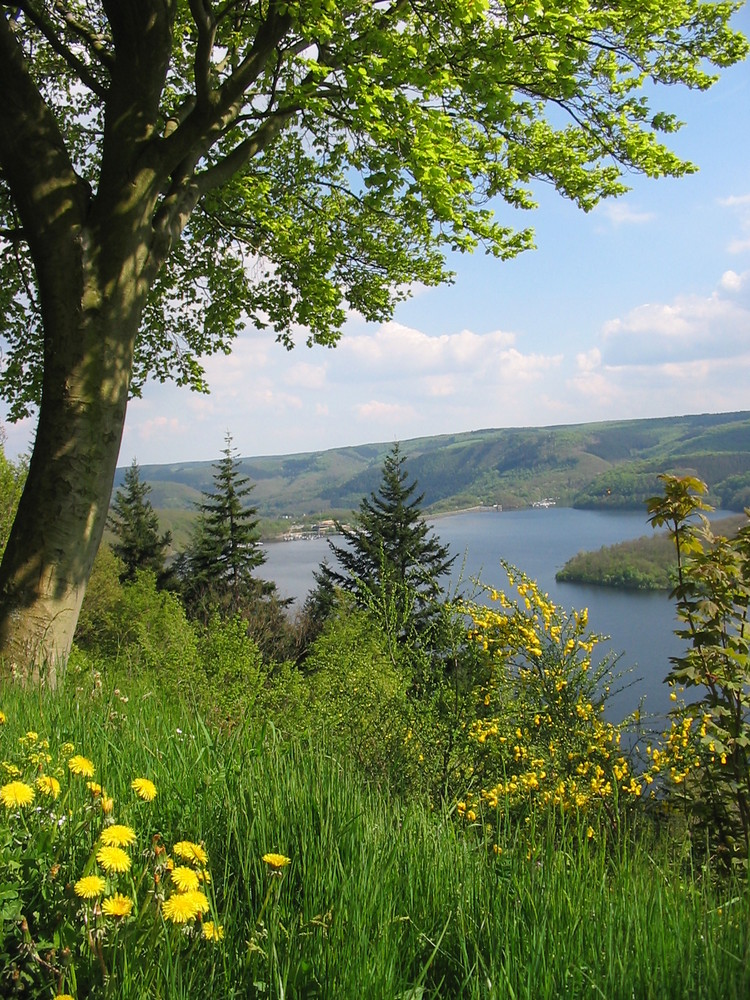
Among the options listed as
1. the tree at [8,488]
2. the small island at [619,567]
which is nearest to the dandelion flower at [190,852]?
the tree at [8,488]

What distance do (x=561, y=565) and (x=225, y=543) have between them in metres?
40.4

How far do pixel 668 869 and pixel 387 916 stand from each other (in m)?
0.88

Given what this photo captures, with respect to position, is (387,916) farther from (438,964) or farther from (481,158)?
(481,158)

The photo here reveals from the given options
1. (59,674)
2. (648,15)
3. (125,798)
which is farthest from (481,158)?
(125,798)

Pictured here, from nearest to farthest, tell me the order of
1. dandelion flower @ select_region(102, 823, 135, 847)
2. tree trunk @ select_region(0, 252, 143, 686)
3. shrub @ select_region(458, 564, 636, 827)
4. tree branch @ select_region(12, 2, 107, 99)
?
1. dandelion flower @ select_region(102, 823, 135, 847)
2. shrub @ select_region(458, 564, 636, 827)
3. tree trunk @ select_region(0, 252, 143, 686)
4. tree branch @ select_region(12, 2, 107, 99)

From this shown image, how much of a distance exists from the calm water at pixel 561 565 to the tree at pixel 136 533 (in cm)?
728

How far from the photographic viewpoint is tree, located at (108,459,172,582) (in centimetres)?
4372

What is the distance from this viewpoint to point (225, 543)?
41.7 meters

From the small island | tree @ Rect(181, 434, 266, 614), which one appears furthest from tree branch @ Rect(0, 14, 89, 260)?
the small island

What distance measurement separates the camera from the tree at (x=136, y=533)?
1721 inches

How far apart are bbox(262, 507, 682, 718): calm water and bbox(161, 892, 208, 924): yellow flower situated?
14.6 ft

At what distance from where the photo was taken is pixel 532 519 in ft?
428

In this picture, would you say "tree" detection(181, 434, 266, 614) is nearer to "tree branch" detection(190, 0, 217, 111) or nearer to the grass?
"tree branch" detection(190, 0, 217, 111)

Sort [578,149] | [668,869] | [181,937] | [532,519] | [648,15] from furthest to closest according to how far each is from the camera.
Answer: [532,519], [578,149], [648,15], [668,869], [181,937]
